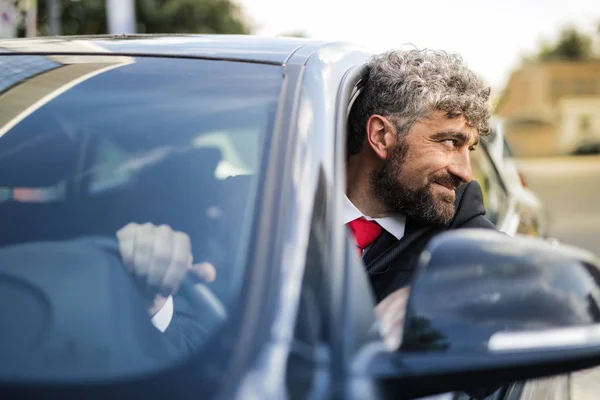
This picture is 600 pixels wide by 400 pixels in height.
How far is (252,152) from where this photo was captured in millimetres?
1471

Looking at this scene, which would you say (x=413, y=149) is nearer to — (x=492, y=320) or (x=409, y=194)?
(x=409, y=194)

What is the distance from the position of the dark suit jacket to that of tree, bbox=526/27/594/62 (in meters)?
86.6

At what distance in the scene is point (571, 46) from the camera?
3359 inches

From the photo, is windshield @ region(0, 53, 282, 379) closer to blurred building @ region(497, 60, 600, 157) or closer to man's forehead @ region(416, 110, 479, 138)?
man's forehead @ region(416, 110, 479, 138)

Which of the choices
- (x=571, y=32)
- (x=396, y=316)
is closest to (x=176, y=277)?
(x=396, y=316)

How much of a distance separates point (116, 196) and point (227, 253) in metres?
0.28

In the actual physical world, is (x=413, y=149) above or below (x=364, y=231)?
above

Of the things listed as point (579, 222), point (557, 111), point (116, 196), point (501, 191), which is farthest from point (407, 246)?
point (557, 111)

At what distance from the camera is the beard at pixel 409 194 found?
2117 millimetres

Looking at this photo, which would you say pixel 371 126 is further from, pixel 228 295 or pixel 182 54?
pixel 228 295

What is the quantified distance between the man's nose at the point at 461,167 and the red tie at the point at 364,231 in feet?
0.83

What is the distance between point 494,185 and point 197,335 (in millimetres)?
2807

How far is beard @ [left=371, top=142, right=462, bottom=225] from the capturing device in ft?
6.95

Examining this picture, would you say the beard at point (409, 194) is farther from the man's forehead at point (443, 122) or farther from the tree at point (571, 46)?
the tree at point (571, 46)
